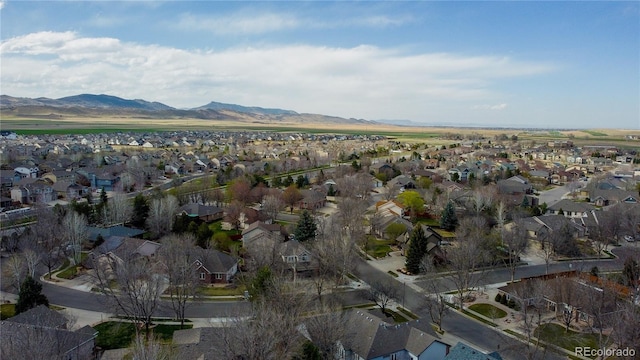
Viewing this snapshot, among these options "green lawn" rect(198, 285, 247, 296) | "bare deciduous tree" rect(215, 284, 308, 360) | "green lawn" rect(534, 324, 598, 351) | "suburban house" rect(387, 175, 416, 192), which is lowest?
"green lawn" rect(198, 285, 247, 296)

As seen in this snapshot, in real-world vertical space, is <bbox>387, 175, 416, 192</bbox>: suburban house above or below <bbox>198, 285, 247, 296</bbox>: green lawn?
above

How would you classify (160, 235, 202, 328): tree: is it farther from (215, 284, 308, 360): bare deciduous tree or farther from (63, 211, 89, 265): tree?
(63, 211, 89, 265): tree

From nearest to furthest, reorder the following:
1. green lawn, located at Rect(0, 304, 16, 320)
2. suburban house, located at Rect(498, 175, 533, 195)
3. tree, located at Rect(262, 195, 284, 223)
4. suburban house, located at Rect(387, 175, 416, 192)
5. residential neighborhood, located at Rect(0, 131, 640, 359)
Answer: residential neighborhood, located at Rect(0, 131, 640, 359) < green lawn, located at Rect(0, 304, 16, 320) < tree, located at Rect(262, 195, 284, 223) < suburban house, located at Rect(498, 175, 533, 195) < suburban house, located at Rect(387, 175, 416, 192)

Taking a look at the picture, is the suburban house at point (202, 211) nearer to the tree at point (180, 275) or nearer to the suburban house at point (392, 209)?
the tree at point (180, 275)

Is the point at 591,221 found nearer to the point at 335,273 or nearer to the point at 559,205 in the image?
the point at 559,205

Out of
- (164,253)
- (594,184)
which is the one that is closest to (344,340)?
(164,253)

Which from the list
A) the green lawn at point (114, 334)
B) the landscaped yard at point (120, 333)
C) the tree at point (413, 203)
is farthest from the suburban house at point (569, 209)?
the green lawn at point (114, 334)

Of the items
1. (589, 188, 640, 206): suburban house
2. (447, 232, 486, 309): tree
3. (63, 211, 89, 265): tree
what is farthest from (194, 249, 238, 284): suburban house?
(589, 188, 640, 206): suburban house
